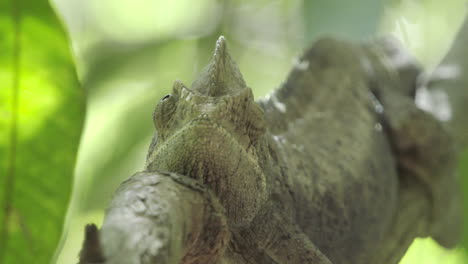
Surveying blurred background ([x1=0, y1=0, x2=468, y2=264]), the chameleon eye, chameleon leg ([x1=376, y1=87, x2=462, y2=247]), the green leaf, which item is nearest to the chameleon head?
the chameleon eye

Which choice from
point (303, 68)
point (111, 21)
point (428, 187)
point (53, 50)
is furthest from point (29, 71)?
point (111, 21)

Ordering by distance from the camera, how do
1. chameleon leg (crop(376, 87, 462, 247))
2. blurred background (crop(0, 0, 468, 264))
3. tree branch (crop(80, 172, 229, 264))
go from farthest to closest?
blurred background (crop(0, 0, 468, 264)) < chameleon leg (crop(376, 87, 462, 247)) < tree branch (crop(80, 172, 229, 264))

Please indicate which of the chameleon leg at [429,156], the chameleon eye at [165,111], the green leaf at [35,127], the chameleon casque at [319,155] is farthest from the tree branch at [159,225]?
the chameleon leg at [429,156]

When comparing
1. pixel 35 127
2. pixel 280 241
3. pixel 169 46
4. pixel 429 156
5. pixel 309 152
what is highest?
pixel 169 46

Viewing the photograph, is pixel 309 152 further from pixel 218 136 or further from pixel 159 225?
pixel 159 225

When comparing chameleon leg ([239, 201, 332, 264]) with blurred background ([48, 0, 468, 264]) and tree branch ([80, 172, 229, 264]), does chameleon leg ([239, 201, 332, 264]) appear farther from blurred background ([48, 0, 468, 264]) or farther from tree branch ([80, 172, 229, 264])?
blurred background ([48, 0, 468, 264])

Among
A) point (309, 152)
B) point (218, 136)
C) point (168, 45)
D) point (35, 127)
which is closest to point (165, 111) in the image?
point (218, 136)

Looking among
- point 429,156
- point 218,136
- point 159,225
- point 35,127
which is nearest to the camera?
point 159,225
